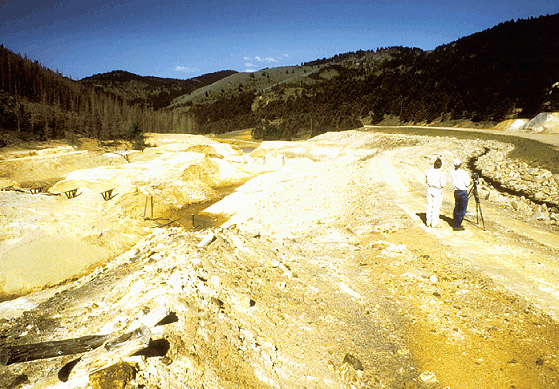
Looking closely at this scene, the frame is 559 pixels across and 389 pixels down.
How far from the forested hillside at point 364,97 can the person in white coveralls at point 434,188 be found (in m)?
37.5

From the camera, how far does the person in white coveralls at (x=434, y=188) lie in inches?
328

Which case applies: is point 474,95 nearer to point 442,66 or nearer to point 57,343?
point 442,66

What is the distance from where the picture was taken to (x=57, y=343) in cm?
375

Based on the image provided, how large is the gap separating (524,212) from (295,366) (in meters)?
10.8

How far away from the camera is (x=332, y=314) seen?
5.32 metres

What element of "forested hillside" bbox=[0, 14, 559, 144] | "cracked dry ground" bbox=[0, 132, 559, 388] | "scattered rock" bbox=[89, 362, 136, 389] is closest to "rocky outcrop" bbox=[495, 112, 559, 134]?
"forested hillside" bbox=[0, 14, 559, 144]

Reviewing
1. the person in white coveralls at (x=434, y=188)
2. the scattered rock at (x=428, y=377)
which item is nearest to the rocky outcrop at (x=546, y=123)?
the person in white coveralls at (x=434, y=188)

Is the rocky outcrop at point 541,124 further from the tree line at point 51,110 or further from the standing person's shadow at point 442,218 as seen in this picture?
the tree line at point 51,110

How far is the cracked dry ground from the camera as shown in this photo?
13.0 feet

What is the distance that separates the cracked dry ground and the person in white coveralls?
0.74m

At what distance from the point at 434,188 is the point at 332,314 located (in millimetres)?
5138

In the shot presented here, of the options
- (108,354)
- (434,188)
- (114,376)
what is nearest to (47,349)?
(108,354)

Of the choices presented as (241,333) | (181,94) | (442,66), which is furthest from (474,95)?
(181,94)

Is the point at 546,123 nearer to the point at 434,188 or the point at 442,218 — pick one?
the point at 442,218
